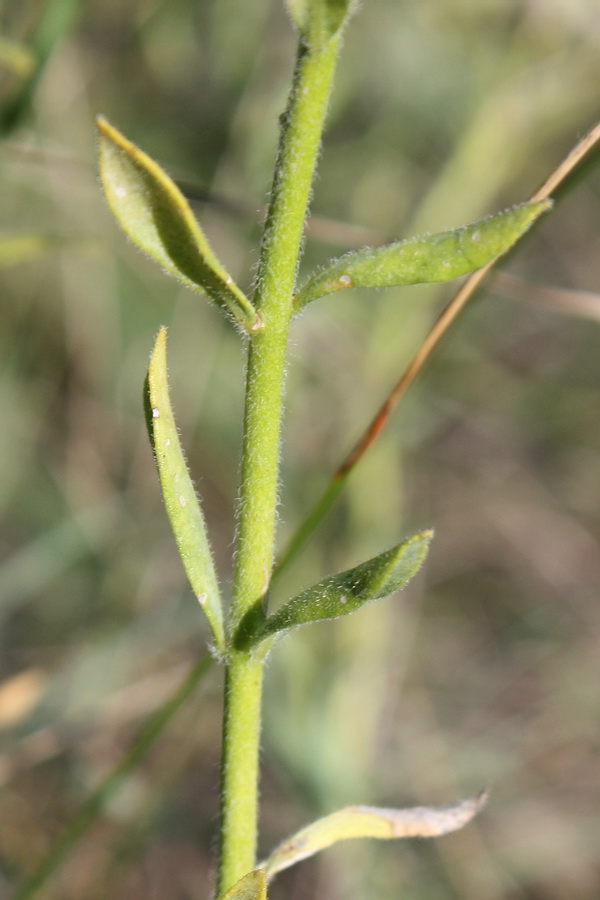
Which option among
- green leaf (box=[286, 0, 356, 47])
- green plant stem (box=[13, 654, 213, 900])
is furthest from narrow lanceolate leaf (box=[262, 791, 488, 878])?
green leaf (box=[286, 0, 356, 47])

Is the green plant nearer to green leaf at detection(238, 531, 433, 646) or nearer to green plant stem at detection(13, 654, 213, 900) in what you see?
green leaf at detection(238, 531, 433, 646)

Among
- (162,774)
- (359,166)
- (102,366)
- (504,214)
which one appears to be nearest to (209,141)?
(359,166)

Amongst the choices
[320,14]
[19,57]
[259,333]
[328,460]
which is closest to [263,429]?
[259,333]

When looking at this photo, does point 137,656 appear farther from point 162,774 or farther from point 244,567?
point 244,567

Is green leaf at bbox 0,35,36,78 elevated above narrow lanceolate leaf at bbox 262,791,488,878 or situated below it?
above

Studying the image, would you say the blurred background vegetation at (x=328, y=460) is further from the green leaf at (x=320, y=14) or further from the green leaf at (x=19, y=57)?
the green leaf at (x=320, y=14)

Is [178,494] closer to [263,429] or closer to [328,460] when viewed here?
[263,429]
